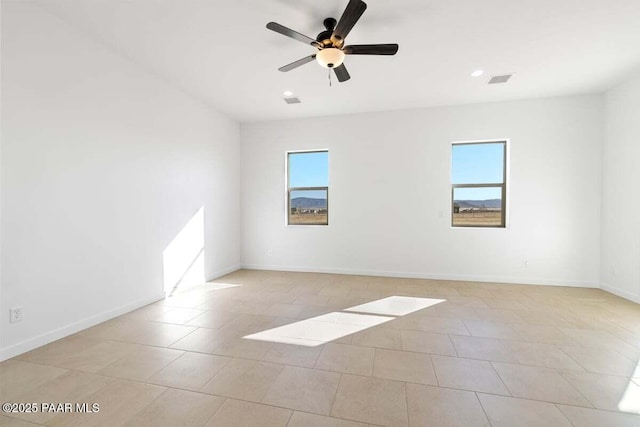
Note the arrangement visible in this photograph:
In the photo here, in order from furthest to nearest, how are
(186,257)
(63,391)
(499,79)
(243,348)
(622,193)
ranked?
(186,257) → (622,193) → (499,79) → (243,348) → (63,391)

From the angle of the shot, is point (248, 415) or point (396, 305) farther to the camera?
point (396, 305)

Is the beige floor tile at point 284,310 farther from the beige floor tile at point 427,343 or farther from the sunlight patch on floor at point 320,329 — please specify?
the beige floor tile at point 427,343

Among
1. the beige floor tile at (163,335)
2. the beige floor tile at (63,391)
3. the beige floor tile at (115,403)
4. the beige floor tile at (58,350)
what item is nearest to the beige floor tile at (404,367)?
the beige floor tile at (115,403)

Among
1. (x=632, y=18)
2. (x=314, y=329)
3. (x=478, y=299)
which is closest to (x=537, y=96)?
(x=632, y=18)

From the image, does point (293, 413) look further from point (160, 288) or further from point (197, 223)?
point (197, 223)

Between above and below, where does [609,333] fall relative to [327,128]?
below

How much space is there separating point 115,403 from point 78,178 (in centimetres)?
217

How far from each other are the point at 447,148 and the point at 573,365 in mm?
3480

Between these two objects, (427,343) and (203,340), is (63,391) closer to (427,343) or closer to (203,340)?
(203,340)

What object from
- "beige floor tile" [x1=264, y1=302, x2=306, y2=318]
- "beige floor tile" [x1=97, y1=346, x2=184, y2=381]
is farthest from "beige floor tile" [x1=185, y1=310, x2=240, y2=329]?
"beige floor tile" [x1=97, y1=346, x2=184, y2=381]

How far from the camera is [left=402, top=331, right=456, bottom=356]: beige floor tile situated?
7.56 ft

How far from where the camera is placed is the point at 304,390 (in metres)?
1.80

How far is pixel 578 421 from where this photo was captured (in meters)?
1.52

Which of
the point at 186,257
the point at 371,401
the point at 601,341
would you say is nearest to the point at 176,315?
the point at 186,257
